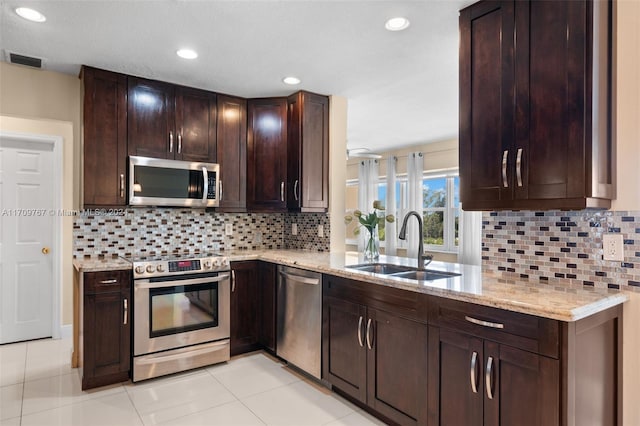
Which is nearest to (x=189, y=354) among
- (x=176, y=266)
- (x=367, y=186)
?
(x=176, y=266)

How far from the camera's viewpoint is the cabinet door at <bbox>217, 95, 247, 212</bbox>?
3760mm

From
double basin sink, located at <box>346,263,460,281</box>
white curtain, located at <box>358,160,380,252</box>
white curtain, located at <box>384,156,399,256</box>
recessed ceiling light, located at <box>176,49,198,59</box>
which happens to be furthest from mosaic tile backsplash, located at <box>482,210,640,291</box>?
white curtain, located at <box>358,160,380,252</box>

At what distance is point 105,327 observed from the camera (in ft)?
9.27

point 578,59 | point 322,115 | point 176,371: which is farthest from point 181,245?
point 578,59

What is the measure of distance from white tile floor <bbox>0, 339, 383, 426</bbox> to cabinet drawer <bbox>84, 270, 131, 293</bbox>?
74cm

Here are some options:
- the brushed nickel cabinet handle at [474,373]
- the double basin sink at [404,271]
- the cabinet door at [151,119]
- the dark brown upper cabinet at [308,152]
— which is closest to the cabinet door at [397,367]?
the brushed nickel cabinet handle at [474,373]

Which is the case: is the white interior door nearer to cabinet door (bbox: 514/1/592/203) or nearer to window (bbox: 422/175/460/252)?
cabinet door (bbox: 514/1/592/203)

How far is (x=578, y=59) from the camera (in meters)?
1.73

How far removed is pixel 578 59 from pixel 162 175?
3.06 meters

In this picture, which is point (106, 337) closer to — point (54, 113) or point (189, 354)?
point (189, 354)

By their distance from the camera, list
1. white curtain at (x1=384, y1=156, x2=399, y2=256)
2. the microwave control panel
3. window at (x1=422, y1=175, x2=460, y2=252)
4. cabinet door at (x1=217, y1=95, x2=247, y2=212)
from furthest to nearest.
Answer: white curtain at (x1=384, y1=156, x2=399, y2=256)
window at (x1=422, y1=175, x2=460, y2=252)
cabinet door at (x1=217, y1=95, x2=247, y2=212)
the microwave control panel

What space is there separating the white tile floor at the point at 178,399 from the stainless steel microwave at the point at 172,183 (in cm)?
146

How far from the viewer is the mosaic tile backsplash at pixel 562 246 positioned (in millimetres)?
1848

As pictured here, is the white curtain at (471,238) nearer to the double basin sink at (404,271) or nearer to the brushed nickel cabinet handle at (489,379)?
the double basin sink at (404,271)
